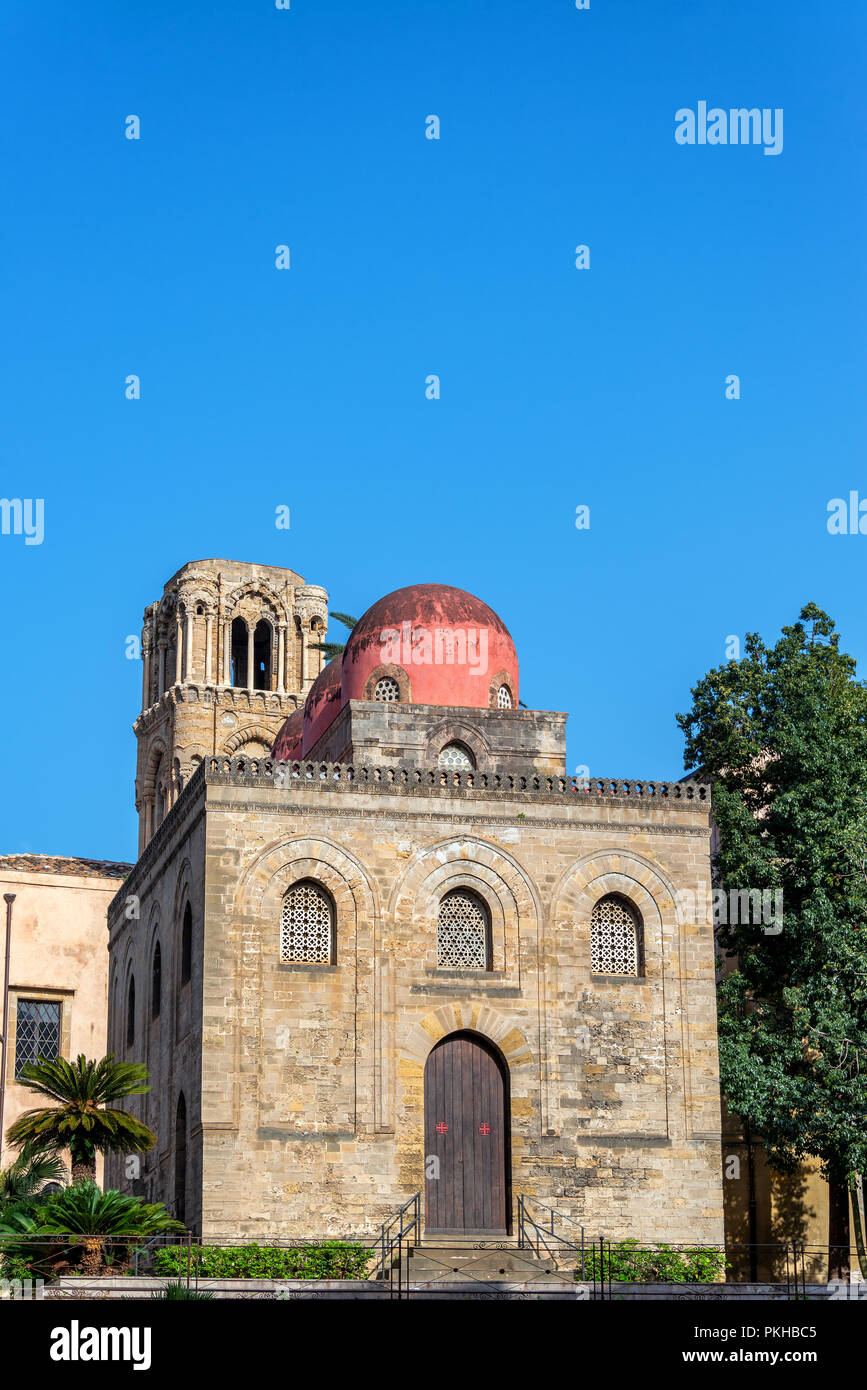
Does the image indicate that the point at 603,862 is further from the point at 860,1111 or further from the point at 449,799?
the point at 860,1111

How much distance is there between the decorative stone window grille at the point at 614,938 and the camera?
111ft

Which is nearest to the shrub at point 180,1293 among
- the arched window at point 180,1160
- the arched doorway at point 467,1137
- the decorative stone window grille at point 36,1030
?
the arched window at point 180,1160

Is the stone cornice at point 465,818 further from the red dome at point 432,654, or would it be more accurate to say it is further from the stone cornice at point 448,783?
the red dome at point 432,654

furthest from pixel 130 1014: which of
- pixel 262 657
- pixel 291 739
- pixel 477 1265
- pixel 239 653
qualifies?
pixel 262 657

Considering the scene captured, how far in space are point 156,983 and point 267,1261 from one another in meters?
9.62

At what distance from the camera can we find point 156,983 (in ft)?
124

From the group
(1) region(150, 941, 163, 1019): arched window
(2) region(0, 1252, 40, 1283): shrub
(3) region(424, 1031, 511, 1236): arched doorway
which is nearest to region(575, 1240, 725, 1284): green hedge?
(3) region(424, 1031, 511, 1236): arched doorway

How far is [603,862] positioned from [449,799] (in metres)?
2.96

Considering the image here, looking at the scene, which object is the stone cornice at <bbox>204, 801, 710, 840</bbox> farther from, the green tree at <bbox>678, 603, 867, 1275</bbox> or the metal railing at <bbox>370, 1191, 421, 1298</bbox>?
the metal railing at <bbox>370, 1191, 421, 1298</bbox>

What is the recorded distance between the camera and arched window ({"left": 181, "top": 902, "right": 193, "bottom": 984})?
34375 millimetres

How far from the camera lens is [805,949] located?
3494 centimetres

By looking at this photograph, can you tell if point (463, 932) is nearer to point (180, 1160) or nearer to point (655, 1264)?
point (180, 1160)

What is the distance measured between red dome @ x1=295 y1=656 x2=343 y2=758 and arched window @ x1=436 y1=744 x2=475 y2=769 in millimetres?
2933
